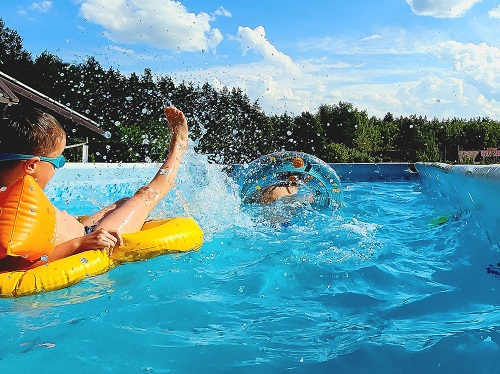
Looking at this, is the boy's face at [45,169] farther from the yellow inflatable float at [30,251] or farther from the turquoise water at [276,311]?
the turquoise water at [276,311]

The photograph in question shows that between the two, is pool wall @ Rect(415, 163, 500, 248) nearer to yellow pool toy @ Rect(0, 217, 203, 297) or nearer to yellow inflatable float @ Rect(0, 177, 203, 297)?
yellow pool toy @ Rect(0, 217, 203, 297)

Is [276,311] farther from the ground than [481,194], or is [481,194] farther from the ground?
[481,194]

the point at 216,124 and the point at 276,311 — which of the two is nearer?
the point at 276,311

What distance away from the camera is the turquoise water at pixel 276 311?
168cm

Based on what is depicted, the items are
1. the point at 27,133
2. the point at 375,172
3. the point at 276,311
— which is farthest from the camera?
the point at 375,172

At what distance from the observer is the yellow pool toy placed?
2.25 m

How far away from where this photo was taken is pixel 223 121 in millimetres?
17094

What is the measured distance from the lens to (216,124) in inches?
645

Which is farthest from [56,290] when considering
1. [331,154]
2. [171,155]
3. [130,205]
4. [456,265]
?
[331,154]

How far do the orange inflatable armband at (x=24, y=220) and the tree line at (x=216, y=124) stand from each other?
9381mm

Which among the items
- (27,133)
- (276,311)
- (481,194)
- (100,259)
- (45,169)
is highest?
(27,133)

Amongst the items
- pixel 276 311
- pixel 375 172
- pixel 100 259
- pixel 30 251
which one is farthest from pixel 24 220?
pixel 375 172

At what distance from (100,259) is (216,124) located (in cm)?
1409

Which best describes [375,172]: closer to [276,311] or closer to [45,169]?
[276,311]
